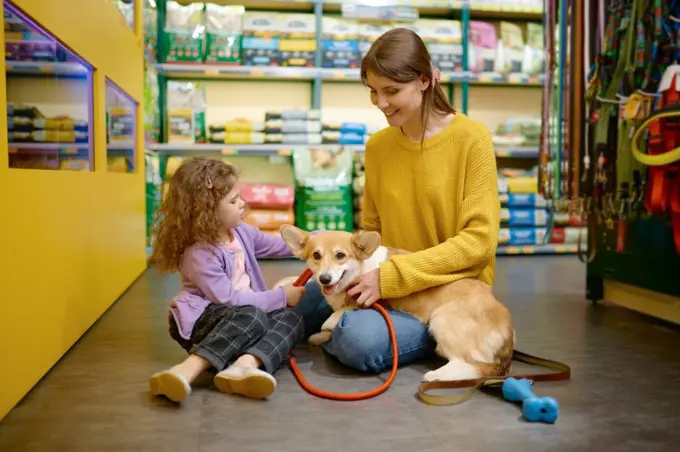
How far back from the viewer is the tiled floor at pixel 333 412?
4.69 feet

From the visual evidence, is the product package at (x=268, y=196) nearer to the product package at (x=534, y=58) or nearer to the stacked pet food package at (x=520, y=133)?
the stacked pet food package at (x=520, y=133)

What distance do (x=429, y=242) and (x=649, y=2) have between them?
1504mm

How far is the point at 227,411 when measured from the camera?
5.34 feet

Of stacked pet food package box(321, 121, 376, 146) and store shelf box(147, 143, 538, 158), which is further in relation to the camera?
stacked pet food package box(321, 121, 376, 146)

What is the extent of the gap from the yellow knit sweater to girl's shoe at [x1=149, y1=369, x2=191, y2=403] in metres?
0.64

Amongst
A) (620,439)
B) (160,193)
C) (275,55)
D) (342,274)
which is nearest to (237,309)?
(342,274)

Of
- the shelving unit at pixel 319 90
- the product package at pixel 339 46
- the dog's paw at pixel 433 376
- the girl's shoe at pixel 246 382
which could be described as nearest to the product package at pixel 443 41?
the shelving unit at pixel 319 90

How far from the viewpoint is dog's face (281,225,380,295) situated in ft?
6.05

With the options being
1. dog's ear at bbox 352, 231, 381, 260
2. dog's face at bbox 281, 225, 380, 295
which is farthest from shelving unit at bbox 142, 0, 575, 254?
dog's ear at bbox 352, 231, 381, 260

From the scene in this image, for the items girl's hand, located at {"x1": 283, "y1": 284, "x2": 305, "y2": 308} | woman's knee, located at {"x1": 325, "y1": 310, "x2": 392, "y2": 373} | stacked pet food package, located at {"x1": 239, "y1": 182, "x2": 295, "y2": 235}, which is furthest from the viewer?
stacked pet food package, located at {"x1": 239, "y1": 182, "x2": 295, "y2": 235}

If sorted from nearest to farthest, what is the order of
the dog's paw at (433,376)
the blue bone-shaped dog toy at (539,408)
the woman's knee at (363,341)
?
the blue bone-shaped dog toy at (539,408)
the dog's paw at (433,376)
the woman's knee at (363,341)

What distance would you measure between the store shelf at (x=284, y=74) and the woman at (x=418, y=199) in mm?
3023

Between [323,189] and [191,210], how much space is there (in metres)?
3.02

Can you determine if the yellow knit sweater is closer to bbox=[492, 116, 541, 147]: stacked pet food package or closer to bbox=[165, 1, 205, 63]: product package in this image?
bbox=[165, 1, 205, 63]: product package
